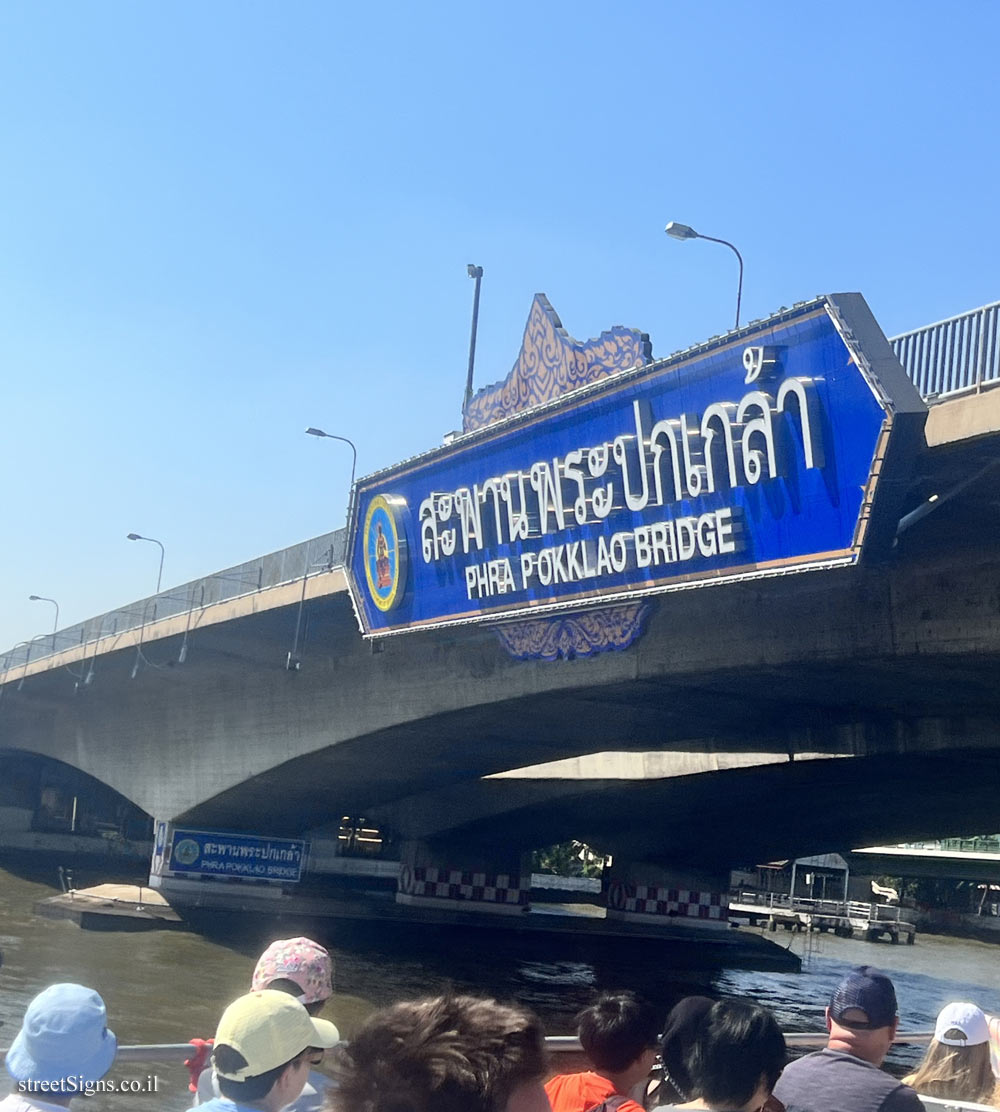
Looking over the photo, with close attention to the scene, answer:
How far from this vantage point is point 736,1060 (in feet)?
13.1

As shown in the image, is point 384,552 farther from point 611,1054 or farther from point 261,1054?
point 261,1054

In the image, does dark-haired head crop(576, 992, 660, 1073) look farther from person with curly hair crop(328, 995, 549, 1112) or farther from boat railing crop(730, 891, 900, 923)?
boat railing crop(730, 891, 900, 923)

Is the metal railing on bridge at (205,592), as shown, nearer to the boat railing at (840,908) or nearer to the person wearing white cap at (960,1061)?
the person wearing white cap at (960,1061)

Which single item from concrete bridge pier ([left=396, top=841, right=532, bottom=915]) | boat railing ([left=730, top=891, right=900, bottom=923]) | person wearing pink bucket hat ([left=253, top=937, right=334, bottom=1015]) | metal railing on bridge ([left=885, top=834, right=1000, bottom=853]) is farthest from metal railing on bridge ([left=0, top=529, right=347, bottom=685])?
metal railing on bridge ([left=885, top=834, right=1000, bottom=853])

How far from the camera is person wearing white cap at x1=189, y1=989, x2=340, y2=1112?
3562mm

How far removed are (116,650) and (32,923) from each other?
781 centimetres

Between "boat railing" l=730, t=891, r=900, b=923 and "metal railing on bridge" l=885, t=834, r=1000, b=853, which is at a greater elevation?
"metal railing on bridge" l=885, t=834, r=1000, b=853

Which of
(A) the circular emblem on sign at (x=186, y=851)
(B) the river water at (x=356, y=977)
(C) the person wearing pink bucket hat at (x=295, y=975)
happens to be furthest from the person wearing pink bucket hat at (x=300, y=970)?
(A) the circular emblem on sign at (x=186, y=851)

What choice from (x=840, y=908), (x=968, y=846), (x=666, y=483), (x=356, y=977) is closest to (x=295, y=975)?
(x=666, y=483)

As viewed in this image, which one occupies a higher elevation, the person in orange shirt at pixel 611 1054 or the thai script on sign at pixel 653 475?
the thai script on sign at pixel 653 475

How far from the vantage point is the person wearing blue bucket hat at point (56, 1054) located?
389 centimetres

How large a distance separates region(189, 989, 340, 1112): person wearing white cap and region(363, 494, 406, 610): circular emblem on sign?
19.9 m

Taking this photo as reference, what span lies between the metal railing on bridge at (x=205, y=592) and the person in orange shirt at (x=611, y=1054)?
20728mm

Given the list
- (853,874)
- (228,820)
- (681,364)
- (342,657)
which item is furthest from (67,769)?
(681,364)
